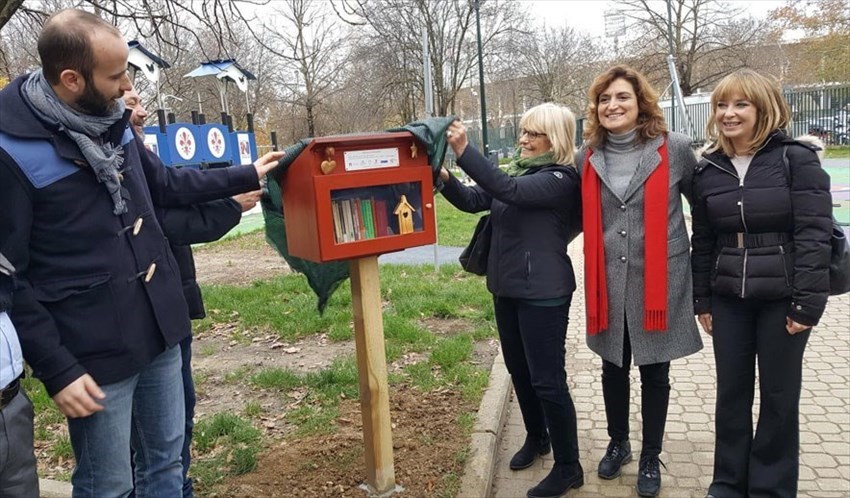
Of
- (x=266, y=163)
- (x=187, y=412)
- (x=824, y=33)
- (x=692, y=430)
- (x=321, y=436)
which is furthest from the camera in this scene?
(x=824, y=33)

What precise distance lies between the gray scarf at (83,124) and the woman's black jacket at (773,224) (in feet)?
8.01

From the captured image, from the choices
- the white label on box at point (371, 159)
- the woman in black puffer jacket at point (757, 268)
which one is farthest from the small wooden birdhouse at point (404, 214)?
the woman in black puffer jacket at point (757, 268)

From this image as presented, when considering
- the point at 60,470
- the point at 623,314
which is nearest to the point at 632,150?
the point at 623,314

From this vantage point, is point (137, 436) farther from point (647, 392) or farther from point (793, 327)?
point (793, 327)

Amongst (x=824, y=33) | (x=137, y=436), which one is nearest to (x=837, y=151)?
(x=824, y=33)

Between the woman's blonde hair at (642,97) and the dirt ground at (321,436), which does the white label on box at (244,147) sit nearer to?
the dirt ground at (321,436)

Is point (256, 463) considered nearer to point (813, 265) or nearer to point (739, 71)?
point (813, 265)

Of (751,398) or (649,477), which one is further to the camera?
(649,477)

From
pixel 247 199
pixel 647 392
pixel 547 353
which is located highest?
pixel 247 199

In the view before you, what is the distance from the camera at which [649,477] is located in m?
3.17

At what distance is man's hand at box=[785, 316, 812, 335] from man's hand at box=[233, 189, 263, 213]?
238 centimetres

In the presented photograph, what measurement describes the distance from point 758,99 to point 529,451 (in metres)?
2.15

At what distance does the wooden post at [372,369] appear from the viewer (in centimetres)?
285

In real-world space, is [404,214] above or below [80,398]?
above
